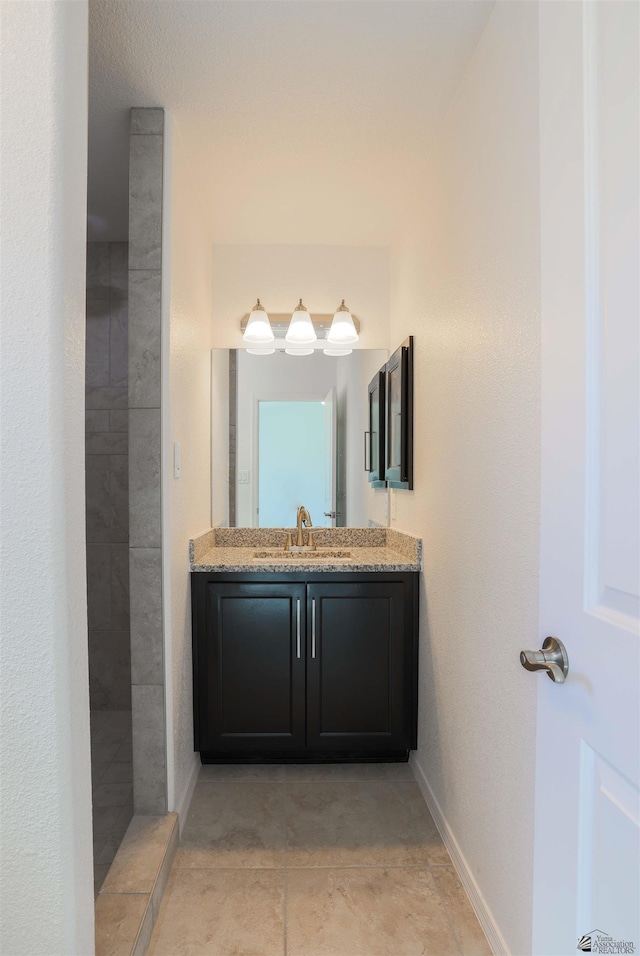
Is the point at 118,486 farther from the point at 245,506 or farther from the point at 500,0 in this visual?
the point at 500,0

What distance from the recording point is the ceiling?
1500 millimetres

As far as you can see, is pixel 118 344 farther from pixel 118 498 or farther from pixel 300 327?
pixel 300 327

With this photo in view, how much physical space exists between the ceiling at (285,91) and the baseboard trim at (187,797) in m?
2.40

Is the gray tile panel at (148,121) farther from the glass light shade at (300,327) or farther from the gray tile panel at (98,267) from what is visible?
the gray tile panel at (98,267)

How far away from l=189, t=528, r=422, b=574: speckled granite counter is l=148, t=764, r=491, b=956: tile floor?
876 millimetres

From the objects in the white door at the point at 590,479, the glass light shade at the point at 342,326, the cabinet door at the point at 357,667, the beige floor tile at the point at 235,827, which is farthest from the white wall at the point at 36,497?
the glass light shade at the point at 342,326

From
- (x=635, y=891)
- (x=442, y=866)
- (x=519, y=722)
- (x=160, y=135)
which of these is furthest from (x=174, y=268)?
(x=442, y=866)

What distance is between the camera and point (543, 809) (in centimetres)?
98

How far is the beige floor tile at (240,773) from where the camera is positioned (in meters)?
2.30

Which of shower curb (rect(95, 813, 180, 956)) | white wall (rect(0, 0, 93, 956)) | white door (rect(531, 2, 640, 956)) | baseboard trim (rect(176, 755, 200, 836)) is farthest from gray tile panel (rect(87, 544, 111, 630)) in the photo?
white door (rect(531, 2, 640, 956))

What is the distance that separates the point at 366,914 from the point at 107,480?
89.2 inches

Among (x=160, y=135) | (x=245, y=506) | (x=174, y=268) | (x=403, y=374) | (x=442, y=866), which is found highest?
(x=160, y=135)

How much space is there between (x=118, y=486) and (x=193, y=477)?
834 millimetres

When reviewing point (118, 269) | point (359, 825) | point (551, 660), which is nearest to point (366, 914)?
point (359, 825)
